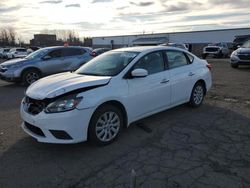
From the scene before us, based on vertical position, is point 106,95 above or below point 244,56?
above

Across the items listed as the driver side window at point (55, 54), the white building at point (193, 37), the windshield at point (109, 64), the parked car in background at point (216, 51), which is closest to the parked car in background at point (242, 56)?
the driver side window at point (55, 54)

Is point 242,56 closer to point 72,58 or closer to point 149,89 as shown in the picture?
point 72,58

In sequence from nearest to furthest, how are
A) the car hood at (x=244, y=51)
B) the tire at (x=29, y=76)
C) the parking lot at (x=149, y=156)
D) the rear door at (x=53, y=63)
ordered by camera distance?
the parking lot at (x=149, y=156), the tire at (x=29, y=76), the rear door at (x=53, y=63), the car hood at (x=244, y=51)

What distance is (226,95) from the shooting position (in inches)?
350

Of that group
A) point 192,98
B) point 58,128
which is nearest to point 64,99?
point 58,128

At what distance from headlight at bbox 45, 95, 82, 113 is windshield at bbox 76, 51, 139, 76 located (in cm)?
108

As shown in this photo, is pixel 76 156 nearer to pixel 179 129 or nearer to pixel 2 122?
pixel 179 129

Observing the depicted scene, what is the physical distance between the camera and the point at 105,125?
4.92 metres

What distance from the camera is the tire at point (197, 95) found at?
7129 millimetres

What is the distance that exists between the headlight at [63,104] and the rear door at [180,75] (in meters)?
2.47

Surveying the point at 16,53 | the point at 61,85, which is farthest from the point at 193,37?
the point at 61,85

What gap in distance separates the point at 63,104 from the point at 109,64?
5.52 ft

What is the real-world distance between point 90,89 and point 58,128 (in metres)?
0.80

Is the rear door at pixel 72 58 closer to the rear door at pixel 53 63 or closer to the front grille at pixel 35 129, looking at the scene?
the rear door at pixel 53 63
